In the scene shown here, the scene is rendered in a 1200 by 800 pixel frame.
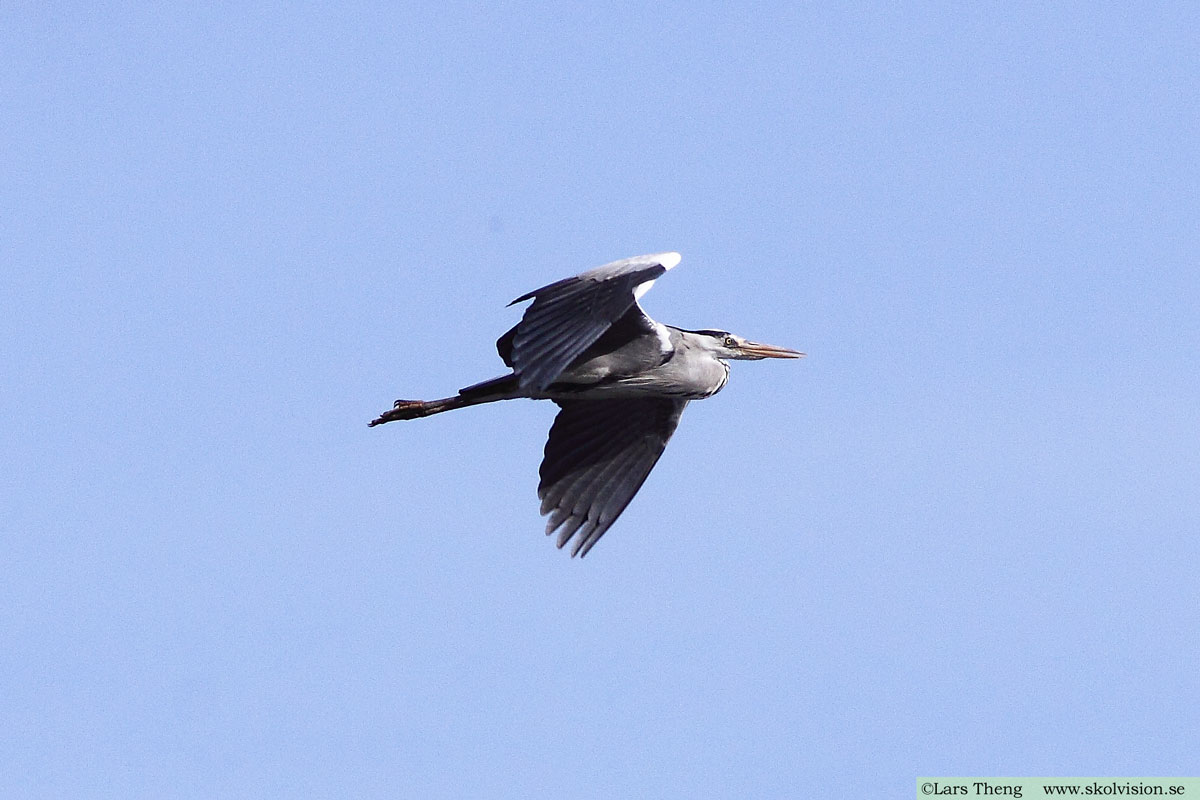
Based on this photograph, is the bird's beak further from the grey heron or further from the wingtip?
the wingtip

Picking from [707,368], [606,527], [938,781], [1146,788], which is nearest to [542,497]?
[606,527]

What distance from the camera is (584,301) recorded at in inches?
367

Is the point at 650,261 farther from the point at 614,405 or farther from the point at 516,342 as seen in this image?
the point at 614,405

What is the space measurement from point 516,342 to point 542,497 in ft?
6.82

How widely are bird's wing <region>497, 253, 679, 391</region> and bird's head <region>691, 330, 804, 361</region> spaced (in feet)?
5.97

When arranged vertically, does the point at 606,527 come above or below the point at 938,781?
above

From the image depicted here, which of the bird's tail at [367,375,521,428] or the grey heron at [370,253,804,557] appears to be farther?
the bird's tail at [367,375,521,428]

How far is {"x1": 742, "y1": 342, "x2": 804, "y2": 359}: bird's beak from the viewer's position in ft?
38.0

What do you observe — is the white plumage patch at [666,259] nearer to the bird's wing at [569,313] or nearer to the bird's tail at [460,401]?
the bird's wing at [569,313]

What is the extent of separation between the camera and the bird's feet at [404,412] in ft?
35.8

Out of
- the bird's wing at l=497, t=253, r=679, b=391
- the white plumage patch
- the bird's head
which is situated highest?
the bird's head

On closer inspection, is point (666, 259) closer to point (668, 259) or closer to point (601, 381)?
point (668, 259)

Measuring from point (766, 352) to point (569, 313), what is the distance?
2679mm

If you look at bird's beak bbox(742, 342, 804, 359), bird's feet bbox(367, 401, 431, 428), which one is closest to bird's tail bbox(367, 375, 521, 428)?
bird's feet bbox(367, 401, 431, 428)
